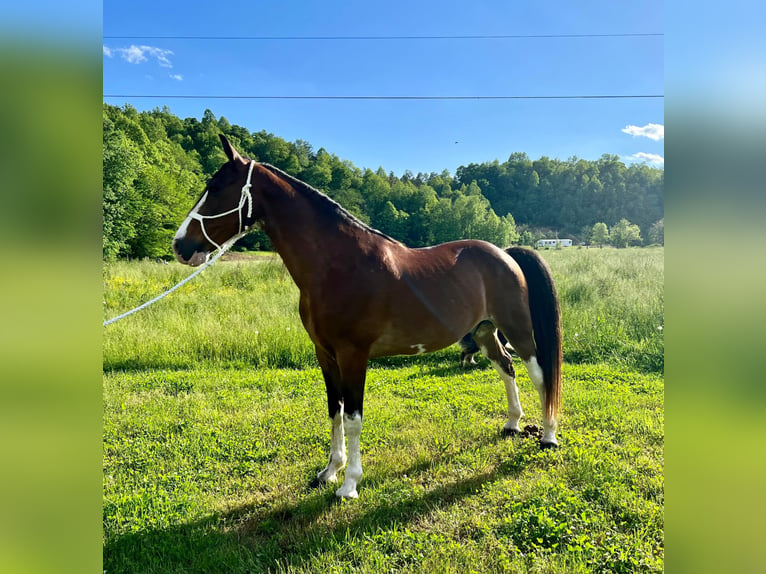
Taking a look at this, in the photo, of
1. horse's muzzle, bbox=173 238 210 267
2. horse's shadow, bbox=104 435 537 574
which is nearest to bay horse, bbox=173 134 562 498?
horse's muzzle, bbox=173 238 210 267

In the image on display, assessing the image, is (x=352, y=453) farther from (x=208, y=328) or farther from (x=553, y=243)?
(x=553, y=243)

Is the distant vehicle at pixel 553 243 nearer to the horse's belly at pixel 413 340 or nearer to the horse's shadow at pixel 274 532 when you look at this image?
the horse's belly at pixel 413 340

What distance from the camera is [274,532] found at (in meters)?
2.40

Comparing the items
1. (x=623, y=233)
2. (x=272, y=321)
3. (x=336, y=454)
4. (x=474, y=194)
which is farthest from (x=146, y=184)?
(x=623, y=233)

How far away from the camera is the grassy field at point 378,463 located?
2.20 meters

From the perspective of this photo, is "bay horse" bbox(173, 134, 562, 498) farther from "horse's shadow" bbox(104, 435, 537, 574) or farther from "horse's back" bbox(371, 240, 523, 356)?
"horse's shadow" bbox(104, 435, 537, 574)

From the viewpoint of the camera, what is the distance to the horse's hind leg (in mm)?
3621

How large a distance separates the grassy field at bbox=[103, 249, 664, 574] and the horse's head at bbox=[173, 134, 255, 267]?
5.77ft

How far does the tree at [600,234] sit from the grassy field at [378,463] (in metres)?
4.53

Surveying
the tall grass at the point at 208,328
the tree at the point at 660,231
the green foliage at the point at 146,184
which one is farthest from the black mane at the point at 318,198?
the green foliage at the point at 146,184

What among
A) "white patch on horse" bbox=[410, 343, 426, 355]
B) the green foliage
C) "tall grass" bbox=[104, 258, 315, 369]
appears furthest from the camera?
the green foliage
